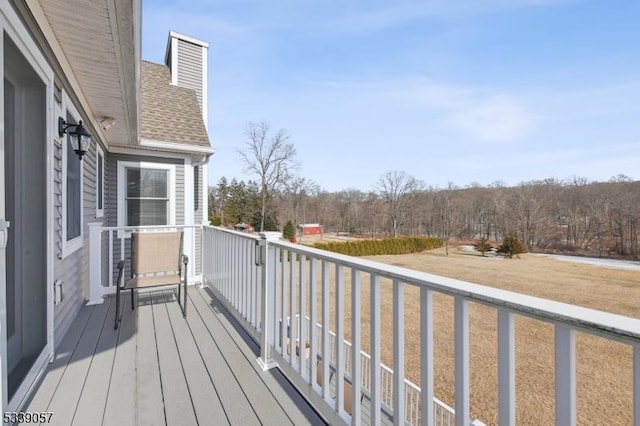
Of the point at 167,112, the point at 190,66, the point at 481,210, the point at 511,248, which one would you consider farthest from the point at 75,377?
the point at 481,210

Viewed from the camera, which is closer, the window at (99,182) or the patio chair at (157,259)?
the patio chair at (157,259)

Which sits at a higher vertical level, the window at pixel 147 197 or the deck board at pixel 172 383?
the window at pixel 147 197

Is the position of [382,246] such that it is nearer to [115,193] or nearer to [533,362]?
[533,362]

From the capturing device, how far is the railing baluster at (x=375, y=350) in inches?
54.7

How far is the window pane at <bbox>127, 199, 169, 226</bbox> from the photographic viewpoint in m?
5.88

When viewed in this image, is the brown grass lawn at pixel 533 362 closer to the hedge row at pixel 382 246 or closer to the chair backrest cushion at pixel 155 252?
the chair backrest cushion at pixel 155 252

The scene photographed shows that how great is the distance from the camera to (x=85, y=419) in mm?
1760

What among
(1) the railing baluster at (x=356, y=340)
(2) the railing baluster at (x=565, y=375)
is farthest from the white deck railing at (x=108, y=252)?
(2) the railing baluster at (x=565, y=375)

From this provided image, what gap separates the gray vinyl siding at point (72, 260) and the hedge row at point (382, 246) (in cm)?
1644

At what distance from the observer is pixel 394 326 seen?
130 centimetres

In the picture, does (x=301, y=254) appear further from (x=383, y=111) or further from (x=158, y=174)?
(x=383, y=111)

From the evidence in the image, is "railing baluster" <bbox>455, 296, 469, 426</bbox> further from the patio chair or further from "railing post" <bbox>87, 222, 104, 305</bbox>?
"railing post" <bbox>87, 222, 104, 305</bbox>

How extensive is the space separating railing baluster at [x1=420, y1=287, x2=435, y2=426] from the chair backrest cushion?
3.28m

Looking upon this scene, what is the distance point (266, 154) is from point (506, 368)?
2632 centimetres
